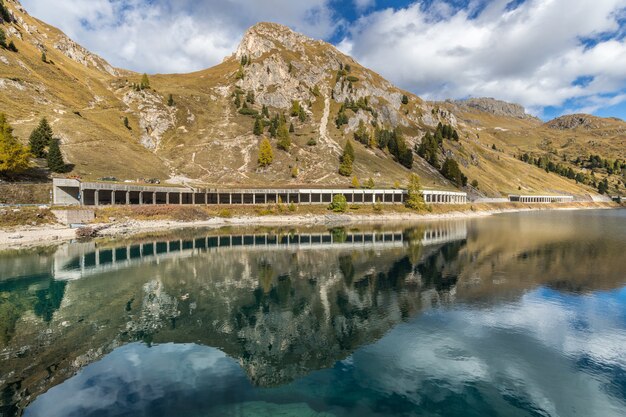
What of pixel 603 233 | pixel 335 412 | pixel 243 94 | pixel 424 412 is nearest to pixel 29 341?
pixel 335 412

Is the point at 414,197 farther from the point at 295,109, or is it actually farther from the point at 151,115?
the point at 151,115

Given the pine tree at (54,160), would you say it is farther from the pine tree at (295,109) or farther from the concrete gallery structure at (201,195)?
the pine tree at (295,109)

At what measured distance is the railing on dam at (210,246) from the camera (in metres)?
41.9

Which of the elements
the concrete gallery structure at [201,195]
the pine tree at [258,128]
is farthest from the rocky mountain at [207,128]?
the concrete gallery structure at [201,195]

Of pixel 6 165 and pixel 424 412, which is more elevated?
pixel 6 165

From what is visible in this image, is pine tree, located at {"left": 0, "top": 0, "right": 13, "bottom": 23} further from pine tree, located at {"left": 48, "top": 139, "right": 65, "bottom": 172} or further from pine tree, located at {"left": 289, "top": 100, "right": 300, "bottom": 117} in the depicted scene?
pine tree, located at {"left": 289, "top": 100, "right": 300, "bottom": 117}

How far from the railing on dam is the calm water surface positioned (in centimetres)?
67

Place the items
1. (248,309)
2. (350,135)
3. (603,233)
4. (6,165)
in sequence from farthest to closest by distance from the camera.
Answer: (350,135) → (603,233) → (6,165) → (248,309)

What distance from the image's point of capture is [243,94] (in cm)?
18938

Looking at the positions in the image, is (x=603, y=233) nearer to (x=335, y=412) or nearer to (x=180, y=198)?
(x=335, y=412)

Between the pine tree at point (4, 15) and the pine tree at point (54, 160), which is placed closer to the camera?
the pine tree at point (54, 160)

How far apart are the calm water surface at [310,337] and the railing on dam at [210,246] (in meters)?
0.67

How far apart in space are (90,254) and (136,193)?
159 feet

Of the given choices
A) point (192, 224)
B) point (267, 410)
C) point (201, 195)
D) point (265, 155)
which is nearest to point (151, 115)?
point (265, 155)
